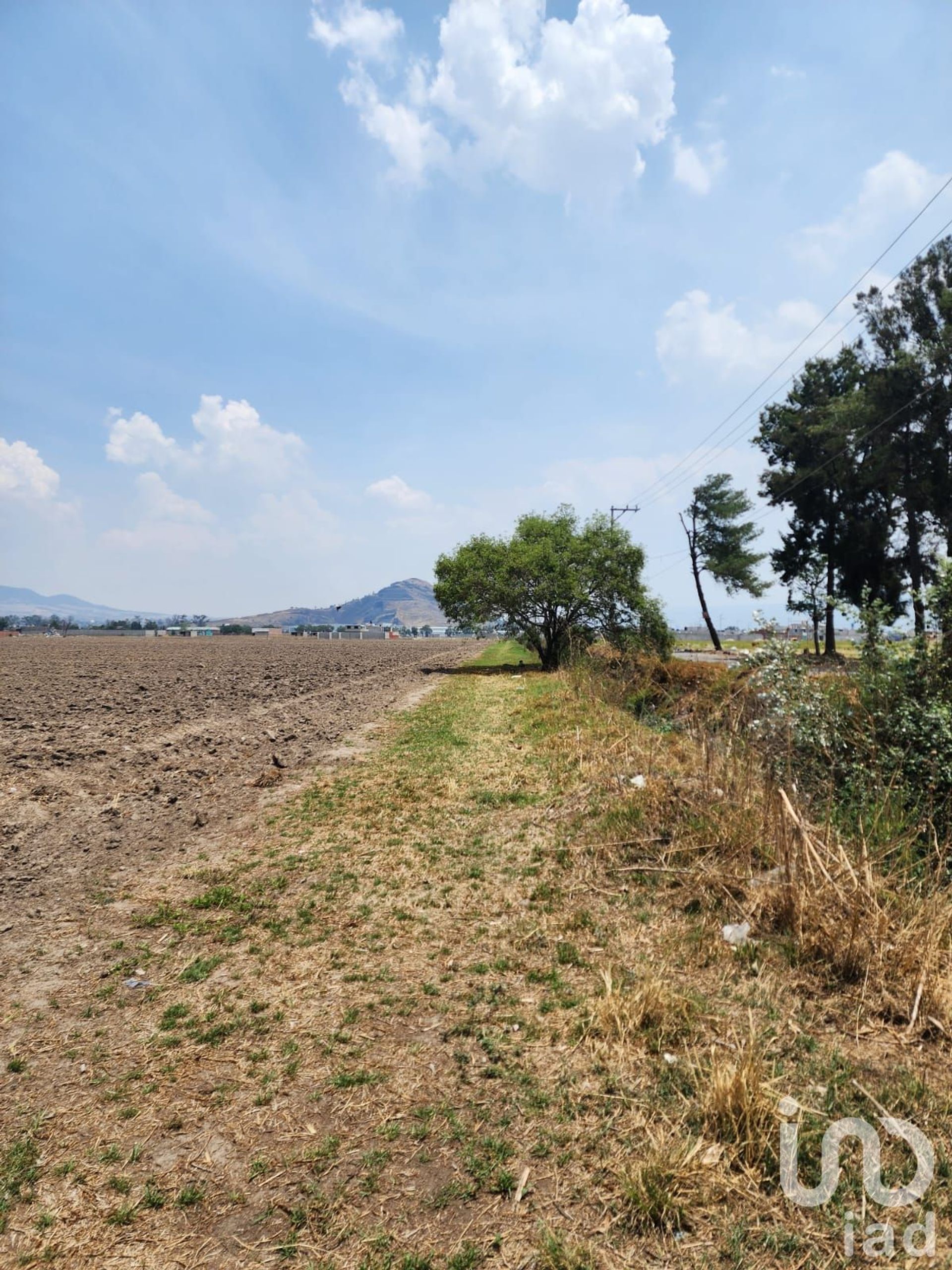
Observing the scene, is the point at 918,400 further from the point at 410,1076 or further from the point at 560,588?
the point at 410,1076

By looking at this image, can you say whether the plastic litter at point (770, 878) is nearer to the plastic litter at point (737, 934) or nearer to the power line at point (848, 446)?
the plastic litter at point (737, 934)

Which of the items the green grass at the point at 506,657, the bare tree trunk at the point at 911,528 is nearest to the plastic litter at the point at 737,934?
the green grass at the point at 506,657

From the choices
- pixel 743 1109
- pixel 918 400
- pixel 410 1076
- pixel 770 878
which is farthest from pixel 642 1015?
pixel 918 400

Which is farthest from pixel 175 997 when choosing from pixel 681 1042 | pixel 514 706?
pixel 514 706

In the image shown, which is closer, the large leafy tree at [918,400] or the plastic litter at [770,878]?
the plastic litter at [770,878]

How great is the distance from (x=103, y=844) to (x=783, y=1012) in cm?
688

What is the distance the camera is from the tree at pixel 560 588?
96.2 feet

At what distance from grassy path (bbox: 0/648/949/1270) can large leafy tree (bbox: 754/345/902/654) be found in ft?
119

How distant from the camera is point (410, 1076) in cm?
349

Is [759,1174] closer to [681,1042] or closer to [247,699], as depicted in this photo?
[681,1042]

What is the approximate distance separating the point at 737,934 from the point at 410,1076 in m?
2.71

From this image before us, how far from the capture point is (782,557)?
1767 inches

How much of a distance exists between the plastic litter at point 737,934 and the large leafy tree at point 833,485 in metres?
35.6

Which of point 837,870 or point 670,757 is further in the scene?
point 670,757
